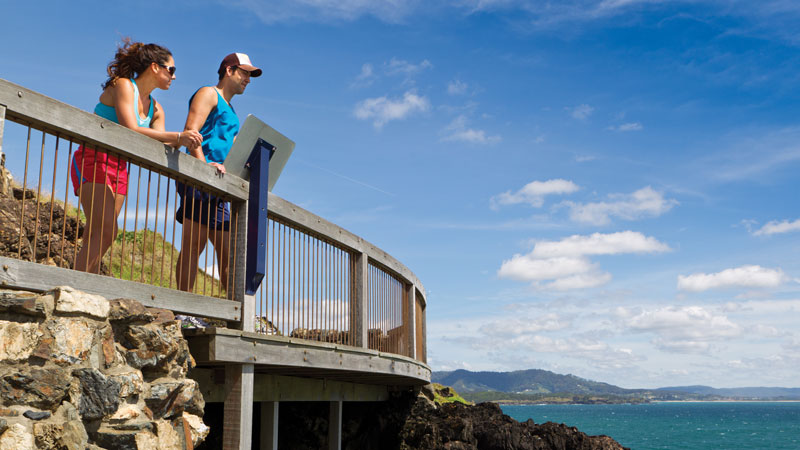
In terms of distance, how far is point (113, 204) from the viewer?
4902mm

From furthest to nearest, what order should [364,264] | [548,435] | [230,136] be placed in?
[548,435]
[364,264]
[230,136]

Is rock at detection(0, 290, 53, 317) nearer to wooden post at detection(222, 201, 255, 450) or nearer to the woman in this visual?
the woman

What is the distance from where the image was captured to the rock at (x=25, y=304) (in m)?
3.47

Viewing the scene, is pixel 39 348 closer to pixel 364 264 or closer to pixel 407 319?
pixel 364 264

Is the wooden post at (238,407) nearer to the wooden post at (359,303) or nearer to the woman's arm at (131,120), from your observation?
the woman's arm at (131,120)

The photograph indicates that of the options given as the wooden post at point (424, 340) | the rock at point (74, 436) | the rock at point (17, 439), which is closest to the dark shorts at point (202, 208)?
the rock at point (74, 436)

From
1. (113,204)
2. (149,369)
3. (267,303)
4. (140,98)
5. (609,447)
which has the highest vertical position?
(140,98)

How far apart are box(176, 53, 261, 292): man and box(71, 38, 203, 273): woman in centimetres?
41

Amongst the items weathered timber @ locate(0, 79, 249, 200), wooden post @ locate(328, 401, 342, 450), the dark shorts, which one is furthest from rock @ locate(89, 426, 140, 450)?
wooden post @ locate(328, 401, 342, 450)

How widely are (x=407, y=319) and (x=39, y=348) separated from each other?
7824 millimetres

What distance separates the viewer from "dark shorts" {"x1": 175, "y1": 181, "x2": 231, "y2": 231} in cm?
559

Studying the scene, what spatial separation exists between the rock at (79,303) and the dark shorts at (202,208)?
5.15ft

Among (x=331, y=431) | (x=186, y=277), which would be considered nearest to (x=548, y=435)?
(x=331, y=431)

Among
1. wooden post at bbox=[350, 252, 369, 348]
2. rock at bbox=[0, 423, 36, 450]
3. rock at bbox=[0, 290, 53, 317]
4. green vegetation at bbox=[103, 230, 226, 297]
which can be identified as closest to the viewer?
rock at bbox=[0, 423, 36, 450]
